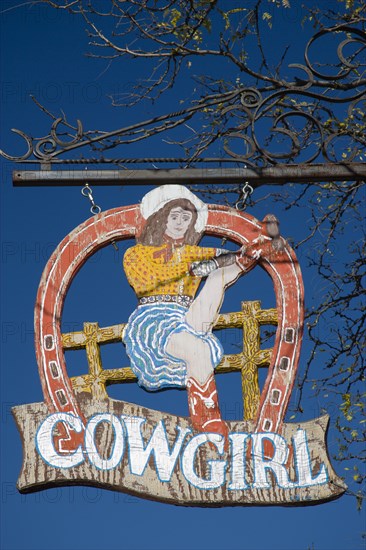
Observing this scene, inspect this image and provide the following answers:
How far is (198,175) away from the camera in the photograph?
746 centimetres

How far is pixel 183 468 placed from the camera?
724 centimetres

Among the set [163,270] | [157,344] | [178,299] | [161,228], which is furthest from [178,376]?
[161,228]

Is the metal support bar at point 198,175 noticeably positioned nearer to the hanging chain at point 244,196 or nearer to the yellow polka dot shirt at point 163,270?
the hanging chain at point 244,196

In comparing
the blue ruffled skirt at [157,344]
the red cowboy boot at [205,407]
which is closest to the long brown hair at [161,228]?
the blue ruffled skirt at [157,344]

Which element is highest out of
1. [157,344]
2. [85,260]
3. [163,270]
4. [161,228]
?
[161,228]

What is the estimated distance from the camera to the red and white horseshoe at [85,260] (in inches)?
294

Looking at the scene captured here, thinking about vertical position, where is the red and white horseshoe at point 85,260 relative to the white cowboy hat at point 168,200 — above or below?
below

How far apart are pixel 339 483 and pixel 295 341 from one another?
806 millimetres

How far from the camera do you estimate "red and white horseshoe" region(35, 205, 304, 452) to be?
747 centimetres

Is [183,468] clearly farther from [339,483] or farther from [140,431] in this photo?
[339,483]

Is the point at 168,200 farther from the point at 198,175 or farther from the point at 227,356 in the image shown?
the point at 227,356

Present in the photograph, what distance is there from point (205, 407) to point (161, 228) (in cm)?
106

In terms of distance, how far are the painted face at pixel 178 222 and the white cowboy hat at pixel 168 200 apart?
0.19 ft

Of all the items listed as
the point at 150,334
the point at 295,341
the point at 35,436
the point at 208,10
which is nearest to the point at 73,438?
the point at 35,436
